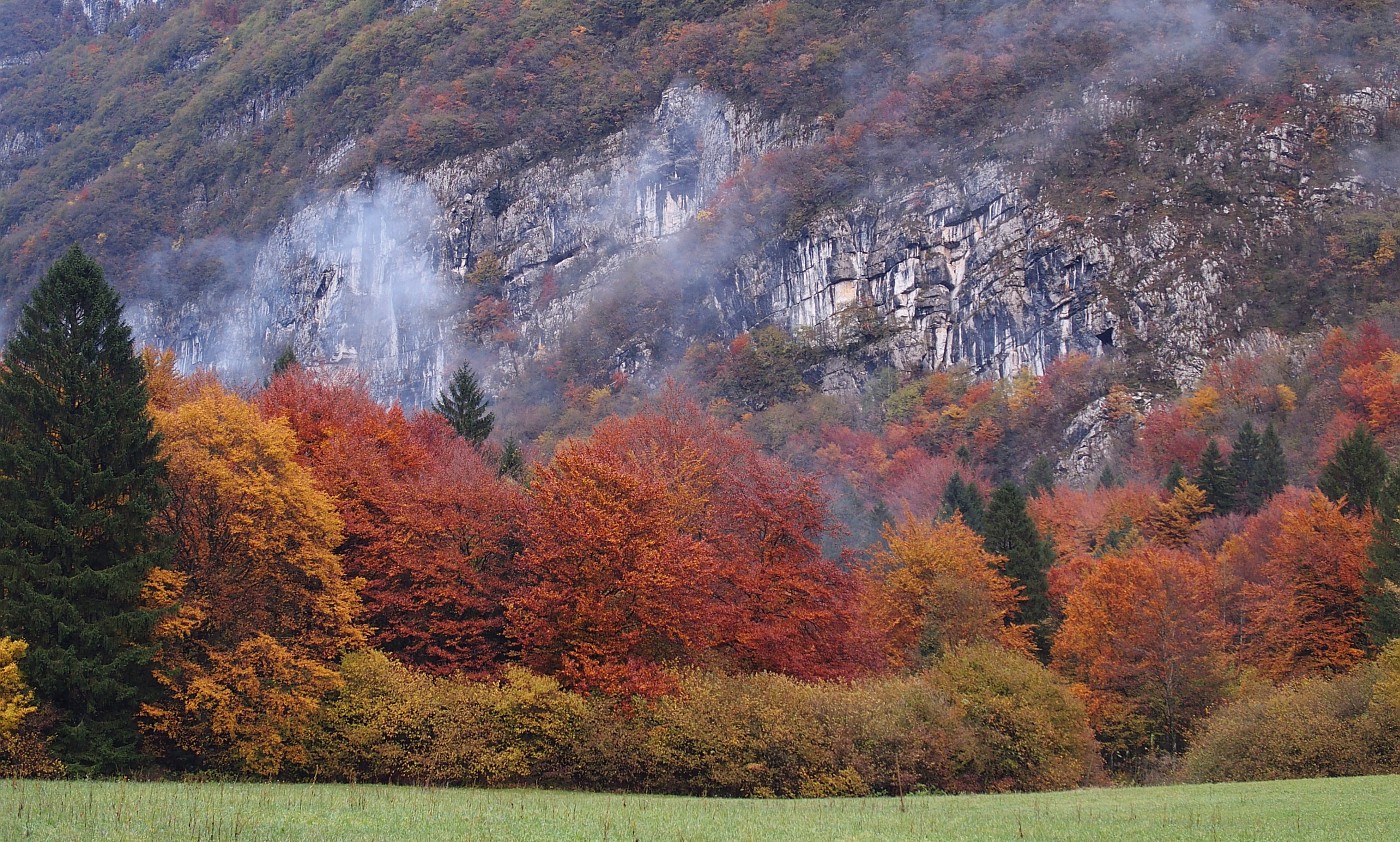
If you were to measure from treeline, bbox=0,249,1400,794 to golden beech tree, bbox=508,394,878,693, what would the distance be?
129 millimetres

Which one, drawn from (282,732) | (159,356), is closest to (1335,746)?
(282,732)

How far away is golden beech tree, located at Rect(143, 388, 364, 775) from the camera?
31281 mm

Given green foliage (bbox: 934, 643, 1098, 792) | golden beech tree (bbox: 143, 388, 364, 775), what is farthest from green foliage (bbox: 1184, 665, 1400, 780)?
golden beech tree (bbox: 143, 388, 364, 775)

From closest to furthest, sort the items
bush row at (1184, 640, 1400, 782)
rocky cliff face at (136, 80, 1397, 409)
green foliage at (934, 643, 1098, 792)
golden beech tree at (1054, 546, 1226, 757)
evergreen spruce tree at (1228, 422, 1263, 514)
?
green foliage at (934, 643, 1098, 792) → bush row at (1184, 640, 1400, 782) → golden beech tree at (1054, 546, 1226, 757) → evergreen spruce tree at (1228, 422, 1263, 514) → rocky cliff face at (136, 80, 1397, 409)

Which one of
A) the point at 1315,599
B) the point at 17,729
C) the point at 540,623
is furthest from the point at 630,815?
the point at 1315,599

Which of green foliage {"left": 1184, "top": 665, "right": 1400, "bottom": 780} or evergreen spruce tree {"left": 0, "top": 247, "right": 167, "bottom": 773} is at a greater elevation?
evergreen spruce tree {"left": 0, "top": 247, "right": 167, "bottom": 773}

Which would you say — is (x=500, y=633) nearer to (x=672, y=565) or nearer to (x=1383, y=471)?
(x=672, y=565)

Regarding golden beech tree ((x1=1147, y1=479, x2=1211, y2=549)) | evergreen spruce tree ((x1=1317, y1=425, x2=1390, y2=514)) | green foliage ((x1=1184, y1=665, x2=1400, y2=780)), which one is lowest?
golden beech tree ((x1=1147, y1=479, x2=1211, y2=549))

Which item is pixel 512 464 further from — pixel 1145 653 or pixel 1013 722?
pixel 1013 722

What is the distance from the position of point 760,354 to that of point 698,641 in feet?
422

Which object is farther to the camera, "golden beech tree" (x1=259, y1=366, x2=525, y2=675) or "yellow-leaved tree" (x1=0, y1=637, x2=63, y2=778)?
"golden beech tree" (x1=259, y1=366, x2=525, y2=675)

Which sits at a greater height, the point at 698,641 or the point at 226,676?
the point at 226,676

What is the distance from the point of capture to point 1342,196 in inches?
5556

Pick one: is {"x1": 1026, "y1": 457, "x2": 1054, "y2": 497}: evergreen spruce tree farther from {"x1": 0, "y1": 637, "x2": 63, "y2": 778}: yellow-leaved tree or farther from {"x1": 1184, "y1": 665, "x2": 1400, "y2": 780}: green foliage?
{"x1": 0, "y1": 637, "x2": 63, "y2": 778}: yellow-leaved tree
